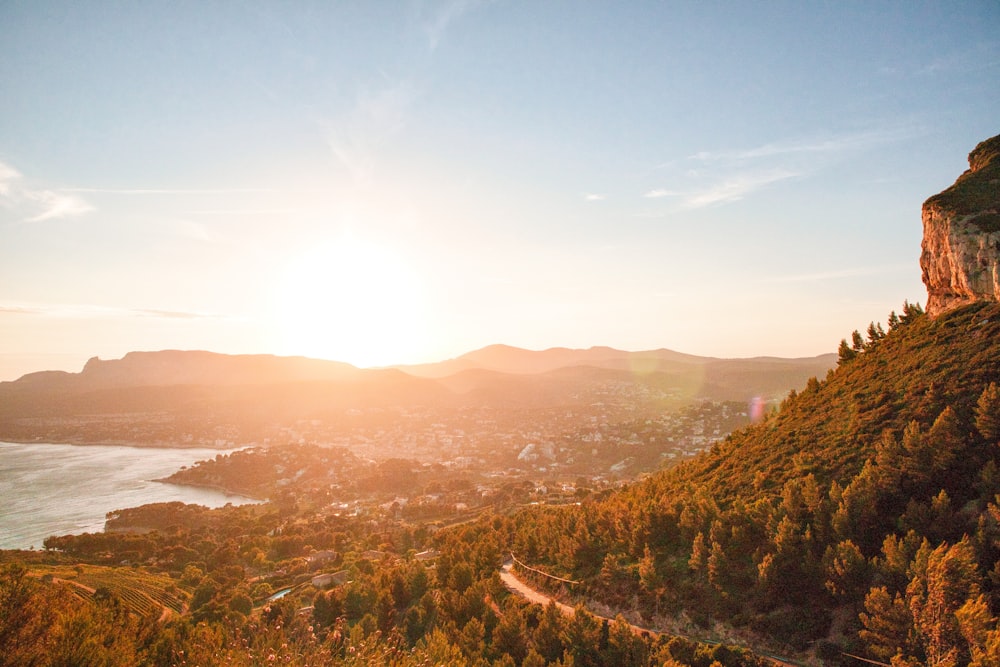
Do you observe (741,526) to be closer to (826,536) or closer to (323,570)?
(826,536)

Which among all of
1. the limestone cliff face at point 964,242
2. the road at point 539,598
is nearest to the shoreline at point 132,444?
the road at point 539,598

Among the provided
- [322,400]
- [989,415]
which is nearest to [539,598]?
[989,415]

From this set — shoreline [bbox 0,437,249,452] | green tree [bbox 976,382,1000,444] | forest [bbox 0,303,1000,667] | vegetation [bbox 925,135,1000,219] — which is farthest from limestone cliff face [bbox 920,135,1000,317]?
shoreline [bbox 0,437,249,452]

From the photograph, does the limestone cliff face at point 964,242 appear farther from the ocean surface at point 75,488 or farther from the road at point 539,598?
the ocean surface at point 75,488

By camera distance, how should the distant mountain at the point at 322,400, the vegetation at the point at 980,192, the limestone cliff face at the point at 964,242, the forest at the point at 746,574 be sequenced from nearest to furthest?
the forest at the point at 746,574
the limestone cliff face at the point at 964,242
the vegetation at the point at 980,192
the distant mountain at the point at 322,400

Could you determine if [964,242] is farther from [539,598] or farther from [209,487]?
[209,487]

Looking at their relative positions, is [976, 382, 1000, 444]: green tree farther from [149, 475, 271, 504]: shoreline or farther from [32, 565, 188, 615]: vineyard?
[149, 475, 271, 504]: shoreline
